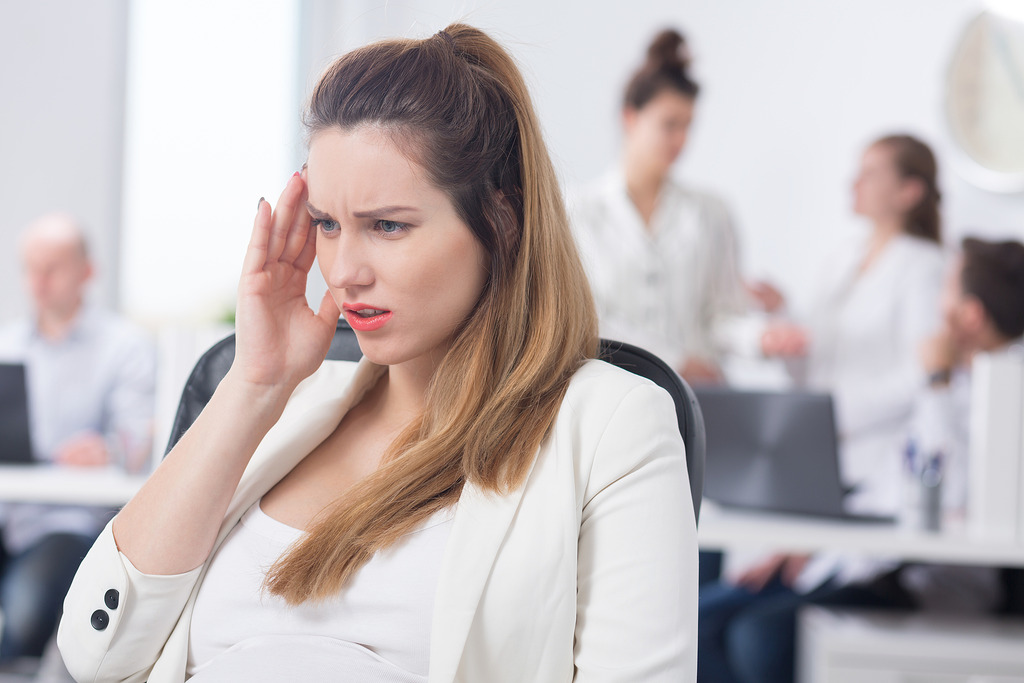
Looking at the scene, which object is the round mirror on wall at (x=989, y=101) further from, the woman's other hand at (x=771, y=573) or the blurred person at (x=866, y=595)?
the woman's other hand at (x=771, y=573)

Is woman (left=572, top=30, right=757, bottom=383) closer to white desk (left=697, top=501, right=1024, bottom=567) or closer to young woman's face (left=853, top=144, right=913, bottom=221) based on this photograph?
young woman's face (left=853, top=144, right=913, bottom=221)

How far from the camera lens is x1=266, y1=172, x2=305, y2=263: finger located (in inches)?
40.6

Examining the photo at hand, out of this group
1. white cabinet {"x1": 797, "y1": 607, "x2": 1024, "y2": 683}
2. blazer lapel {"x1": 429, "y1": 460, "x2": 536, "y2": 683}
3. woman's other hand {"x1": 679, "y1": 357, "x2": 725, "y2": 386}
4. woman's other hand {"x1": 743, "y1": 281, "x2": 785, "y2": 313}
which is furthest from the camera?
woman's other hand {"x1": 743, "y1": 281, "x2": 785, "y2": 313}

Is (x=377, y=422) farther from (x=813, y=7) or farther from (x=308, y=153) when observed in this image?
(x=813, y=7)

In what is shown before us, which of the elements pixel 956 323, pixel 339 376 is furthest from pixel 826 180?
pixel 339 376

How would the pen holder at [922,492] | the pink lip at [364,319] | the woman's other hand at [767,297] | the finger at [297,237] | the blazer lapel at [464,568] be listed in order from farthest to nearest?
the woman's other hand at [767,297]
the pen holder at [922,492]
the finger at [297,237]
the pink lip at [364,319]
the blazer lapel at [464,568]

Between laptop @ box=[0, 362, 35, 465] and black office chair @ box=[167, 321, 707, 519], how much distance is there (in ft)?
4.69

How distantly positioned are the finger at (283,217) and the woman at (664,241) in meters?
1.98

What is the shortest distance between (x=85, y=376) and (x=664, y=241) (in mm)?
2078

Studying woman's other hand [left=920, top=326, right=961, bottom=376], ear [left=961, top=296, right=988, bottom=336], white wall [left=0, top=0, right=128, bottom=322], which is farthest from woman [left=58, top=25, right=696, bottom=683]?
white wall [left=0, top=0, right=128, bottom=322]

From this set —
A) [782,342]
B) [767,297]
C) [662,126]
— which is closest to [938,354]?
[782,342]

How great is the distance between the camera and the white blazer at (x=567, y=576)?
844 millimetres

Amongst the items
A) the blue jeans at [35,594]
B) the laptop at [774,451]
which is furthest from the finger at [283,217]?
the blue jeans at [35,594]

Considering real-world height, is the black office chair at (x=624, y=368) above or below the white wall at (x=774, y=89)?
below
